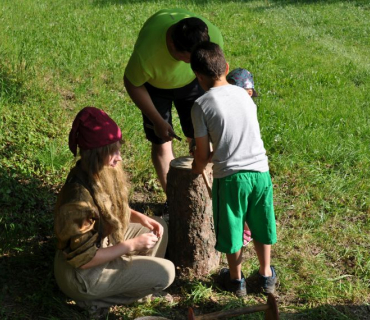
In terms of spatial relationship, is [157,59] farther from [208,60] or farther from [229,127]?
[229,127]

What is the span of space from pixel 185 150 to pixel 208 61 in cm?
245

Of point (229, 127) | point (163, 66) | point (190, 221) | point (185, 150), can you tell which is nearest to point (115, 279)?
point (190, 221)

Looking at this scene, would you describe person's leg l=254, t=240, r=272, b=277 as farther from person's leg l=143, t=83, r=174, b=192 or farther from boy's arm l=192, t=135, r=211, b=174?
person's leg l=143, t=83, r=174, b=192

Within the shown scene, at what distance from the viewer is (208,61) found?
3.04 metres

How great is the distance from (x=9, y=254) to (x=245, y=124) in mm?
1962

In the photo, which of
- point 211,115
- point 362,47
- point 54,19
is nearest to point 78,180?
point 211,115

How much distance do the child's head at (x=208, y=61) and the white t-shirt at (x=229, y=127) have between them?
0.29 feet

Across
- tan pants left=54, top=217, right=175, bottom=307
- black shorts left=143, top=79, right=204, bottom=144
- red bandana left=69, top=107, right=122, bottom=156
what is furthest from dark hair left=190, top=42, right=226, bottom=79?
tan pants left=54, top=217, right=175, bottom=307

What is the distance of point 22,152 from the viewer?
4.81 m

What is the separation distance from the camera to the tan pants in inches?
Result: 124

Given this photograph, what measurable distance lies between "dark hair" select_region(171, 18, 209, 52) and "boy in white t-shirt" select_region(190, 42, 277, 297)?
245 mm

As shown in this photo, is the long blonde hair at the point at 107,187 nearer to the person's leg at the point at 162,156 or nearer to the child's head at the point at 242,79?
the person's leg at the point at 162,156

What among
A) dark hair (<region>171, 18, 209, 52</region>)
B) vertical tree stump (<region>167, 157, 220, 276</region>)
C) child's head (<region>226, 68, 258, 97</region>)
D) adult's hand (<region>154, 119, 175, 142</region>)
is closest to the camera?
dark hair (<region>171, 18, 209, 52</region>)

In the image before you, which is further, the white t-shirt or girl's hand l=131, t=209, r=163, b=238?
girl's hand l=131, t=209, r=163, b=238
